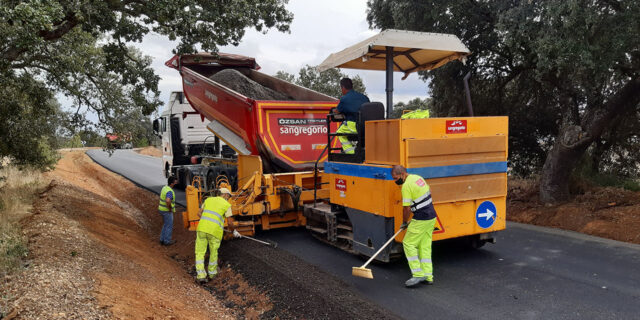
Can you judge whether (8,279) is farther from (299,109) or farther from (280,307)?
(299,109)

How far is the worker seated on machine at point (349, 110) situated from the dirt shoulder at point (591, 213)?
459 centimetres

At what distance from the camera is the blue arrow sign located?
18.6ft

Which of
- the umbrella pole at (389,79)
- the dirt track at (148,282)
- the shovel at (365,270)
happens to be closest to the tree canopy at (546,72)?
the umbrella pole at (389,79)

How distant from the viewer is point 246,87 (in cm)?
888

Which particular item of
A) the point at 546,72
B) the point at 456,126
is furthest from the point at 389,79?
the point at 546,72

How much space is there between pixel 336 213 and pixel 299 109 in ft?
7.76

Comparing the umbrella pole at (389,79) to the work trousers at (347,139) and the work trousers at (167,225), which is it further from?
the work trousers at (167,225)

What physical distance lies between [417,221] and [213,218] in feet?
9.08

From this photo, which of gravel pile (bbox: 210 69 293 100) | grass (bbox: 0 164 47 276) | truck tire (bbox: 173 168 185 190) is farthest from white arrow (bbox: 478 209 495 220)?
truck tire (bbox: 173 168 185 190)

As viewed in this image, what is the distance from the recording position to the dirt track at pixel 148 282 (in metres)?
4.02

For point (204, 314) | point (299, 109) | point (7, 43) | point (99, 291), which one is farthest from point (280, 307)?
point (7, 43)

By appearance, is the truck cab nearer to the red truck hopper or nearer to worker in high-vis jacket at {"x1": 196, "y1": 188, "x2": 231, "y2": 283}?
the red truck hopper

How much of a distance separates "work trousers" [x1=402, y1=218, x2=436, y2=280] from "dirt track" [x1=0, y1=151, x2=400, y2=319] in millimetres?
840

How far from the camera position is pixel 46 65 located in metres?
9.85
